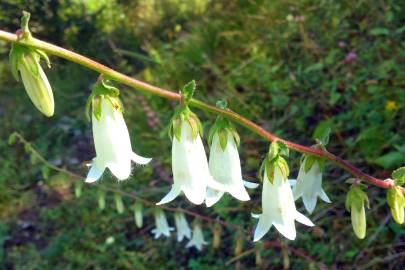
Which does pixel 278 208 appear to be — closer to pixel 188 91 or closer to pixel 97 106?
pixel 188 91

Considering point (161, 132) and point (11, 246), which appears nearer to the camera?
point (161, 132)

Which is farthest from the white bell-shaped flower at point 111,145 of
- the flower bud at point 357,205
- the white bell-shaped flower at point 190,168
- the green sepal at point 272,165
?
the flower bud at point 357,205

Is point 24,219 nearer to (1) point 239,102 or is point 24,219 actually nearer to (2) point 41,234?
(2) point 41,234

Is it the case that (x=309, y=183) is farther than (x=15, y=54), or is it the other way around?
(x=309, y=183)

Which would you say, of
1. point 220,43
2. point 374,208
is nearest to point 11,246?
point 220,43

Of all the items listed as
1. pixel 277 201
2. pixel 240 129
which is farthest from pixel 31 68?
pixel 240 129

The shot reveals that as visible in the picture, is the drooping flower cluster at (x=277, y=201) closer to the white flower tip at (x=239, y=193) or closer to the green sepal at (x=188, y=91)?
the white flower tip at (x=239, y=193)

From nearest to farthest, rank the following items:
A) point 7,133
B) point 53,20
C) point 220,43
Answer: point 220,43
point 7,133
point 53,20

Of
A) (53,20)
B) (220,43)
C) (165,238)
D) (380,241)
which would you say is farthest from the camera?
(53,20)
